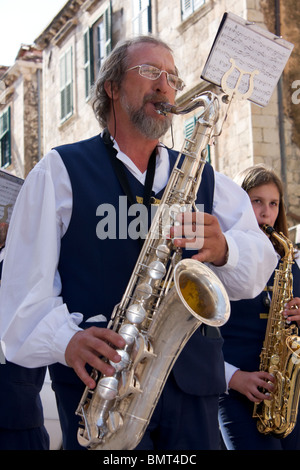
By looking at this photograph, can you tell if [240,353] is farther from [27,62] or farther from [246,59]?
[27,62]

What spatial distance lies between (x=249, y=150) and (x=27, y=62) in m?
11.6

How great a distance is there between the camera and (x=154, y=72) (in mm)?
3070

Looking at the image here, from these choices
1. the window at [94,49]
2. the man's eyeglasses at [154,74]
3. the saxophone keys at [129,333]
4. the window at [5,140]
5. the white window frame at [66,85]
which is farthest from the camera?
the window at [5,140]

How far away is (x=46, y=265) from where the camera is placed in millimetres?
2648

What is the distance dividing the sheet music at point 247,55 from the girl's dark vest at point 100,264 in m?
0.70

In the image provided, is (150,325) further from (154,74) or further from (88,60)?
(88,60)

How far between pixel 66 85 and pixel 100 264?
15239 millimetres

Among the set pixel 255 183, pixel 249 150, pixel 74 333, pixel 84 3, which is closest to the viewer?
pixel 74 333

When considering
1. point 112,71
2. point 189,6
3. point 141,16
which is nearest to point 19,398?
point 112,71

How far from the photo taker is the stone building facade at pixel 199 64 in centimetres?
1074

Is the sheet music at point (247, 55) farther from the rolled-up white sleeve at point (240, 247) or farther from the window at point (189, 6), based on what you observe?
the window at point (189, 6)

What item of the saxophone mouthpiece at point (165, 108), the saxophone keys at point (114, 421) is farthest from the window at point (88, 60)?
the saxophone keys at point (114, 421)

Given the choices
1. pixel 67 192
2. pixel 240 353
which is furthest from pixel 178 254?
pixel 240 353

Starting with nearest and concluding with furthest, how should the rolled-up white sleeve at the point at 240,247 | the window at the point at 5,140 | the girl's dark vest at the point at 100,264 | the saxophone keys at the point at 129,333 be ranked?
1. the saxophone keys at the point at 129,333
2. the girl's dark vest at the point at 100,264
3. the rolled-up white sleeve at the point at 240,247
4. the window at the point at 5,140
